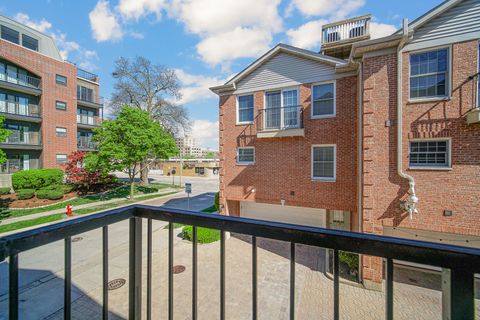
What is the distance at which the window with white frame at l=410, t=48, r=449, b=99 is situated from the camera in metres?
6.65

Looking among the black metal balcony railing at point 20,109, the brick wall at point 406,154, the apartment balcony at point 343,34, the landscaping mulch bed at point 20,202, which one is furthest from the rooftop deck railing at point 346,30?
the black metal balcony railing at point 20,109

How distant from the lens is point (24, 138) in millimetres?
19359

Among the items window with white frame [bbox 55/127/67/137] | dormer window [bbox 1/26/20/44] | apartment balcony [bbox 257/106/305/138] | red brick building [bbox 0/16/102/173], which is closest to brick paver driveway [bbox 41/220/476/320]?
apartment balcony [bbox 257/106/305/138]

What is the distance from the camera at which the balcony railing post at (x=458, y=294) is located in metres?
0.84

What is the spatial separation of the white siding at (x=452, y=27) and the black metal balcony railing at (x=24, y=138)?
25.5 metres

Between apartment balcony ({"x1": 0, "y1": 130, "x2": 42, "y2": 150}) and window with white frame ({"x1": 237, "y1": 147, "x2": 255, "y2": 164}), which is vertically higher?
apartment balcony ({"x1": 0, "y1": 130, "x2": 42, "y2": 150})

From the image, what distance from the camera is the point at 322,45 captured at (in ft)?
38.9

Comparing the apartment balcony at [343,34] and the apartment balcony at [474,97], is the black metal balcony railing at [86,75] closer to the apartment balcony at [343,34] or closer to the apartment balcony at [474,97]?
the apartment balcony at [343,34]

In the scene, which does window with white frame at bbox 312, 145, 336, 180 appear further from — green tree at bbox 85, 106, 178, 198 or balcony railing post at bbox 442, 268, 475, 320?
green tree at bbox 85, 106, 178, 198

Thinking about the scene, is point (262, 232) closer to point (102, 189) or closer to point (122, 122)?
point (122, 122)

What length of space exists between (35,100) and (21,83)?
172cm

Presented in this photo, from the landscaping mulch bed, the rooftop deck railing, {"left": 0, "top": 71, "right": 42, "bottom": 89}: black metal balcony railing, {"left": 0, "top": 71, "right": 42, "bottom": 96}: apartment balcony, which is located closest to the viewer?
the rooftop deck railing

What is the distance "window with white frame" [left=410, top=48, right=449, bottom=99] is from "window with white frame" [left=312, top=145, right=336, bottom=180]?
3.12 metres

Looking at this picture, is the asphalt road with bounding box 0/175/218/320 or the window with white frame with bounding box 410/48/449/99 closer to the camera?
the asphalt road with bounding box 0/175/218/320
